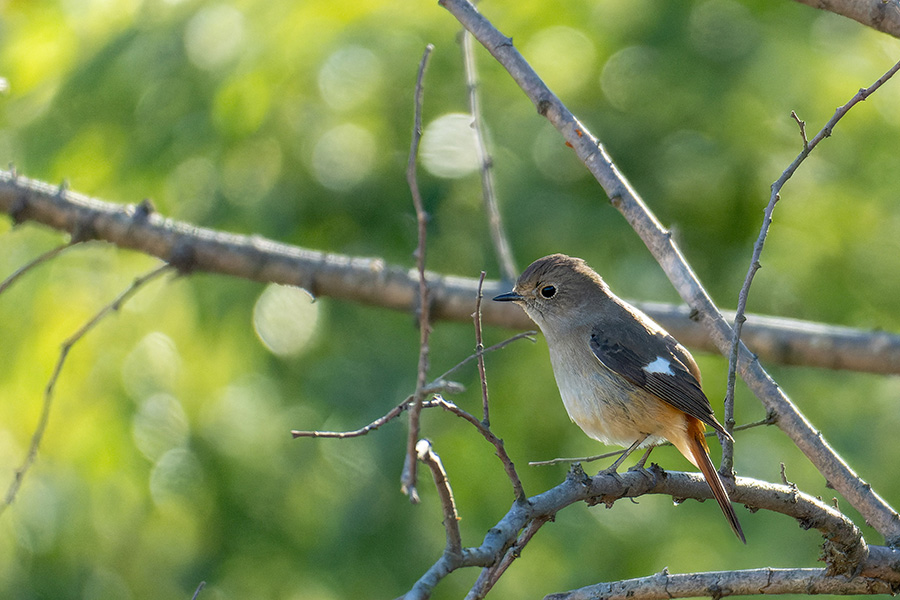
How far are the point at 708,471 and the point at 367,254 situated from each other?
2.30 m

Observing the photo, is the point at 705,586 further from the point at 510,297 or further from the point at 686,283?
the point at 510,297

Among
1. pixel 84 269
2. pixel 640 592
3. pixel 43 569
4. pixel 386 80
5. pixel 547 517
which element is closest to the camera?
pixel 547 517

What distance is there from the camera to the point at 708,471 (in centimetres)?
291

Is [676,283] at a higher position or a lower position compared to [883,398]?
higher

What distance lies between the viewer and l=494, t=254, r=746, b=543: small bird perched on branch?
3574 mm

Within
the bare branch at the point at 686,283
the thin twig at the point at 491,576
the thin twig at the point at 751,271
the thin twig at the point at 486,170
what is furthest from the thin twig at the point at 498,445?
the thin twig at the point at 486,170

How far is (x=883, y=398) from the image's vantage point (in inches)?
179

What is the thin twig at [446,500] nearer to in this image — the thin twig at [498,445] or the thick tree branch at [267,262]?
the thin twig at [498,445]

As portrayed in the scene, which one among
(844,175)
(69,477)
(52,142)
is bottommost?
(69,477)

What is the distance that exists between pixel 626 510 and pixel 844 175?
2.10 metres

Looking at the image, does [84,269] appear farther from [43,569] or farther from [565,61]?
[565,61]

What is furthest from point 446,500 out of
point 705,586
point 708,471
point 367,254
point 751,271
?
point 367,254

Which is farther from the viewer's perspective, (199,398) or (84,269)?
(84,269)

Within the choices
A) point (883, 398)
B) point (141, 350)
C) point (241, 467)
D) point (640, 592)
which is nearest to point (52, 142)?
point (141, 350)
